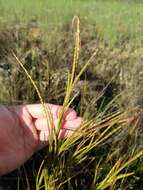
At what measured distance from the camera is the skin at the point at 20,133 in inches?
96.4

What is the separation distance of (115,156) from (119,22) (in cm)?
341

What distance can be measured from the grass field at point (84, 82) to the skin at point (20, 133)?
106mm

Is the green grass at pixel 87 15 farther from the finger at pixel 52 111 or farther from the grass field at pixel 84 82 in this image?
the finger at pixel 52 111

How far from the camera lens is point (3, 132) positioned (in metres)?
2.43

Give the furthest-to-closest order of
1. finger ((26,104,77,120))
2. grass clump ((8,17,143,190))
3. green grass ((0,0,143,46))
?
1. green grass ((0,0,143,46))
2. finger ((26,104,77,120))
3. grass clump ((8,17,143,190))

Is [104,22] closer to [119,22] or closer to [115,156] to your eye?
[119,22]

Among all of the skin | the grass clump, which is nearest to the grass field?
the grass clump

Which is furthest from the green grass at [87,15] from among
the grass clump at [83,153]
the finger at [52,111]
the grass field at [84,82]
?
the finger at [52,111]

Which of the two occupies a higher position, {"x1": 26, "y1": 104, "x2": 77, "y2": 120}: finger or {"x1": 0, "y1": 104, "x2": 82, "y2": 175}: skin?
{"x1": 26, "y1": 104, "x2": 77, "y2": 120}: finger

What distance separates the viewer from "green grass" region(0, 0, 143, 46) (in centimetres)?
565

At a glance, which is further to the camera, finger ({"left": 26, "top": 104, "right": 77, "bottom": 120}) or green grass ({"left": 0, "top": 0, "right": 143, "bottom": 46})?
green grass ({"left": 0, "top": 0, "right": 143, "bottom": 46})

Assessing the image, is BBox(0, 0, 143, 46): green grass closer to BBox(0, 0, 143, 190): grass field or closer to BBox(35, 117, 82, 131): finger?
BBox(0, 0, 143, 190): grass field

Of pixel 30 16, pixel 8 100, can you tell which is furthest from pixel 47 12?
pixel 8 100

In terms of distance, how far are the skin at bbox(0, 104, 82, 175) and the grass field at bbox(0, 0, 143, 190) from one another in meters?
0.11
